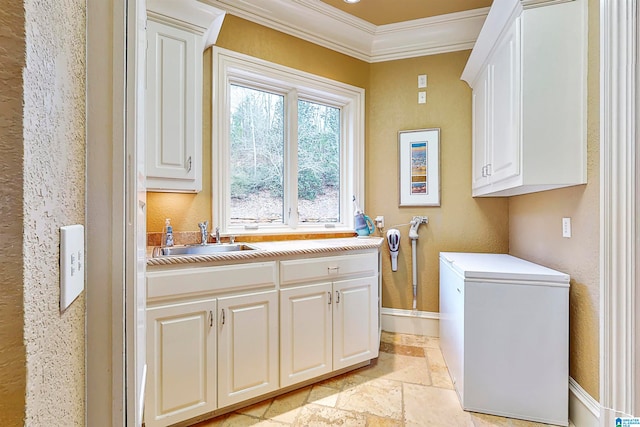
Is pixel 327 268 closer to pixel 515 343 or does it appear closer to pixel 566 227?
pixel 515 343

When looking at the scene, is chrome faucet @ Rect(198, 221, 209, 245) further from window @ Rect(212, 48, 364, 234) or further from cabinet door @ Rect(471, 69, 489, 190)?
cabinet door @ Rect(471, 69, 489, 190)

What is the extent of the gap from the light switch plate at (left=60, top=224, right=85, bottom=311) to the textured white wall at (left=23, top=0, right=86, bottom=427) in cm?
2

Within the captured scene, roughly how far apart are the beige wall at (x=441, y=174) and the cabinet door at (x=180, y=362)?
1890 mm

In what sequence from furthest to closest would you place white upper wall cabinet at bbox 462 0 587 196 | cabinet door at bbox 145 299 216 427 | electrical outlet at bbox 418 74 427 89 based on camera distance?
electrical outlet at bbox 418 74 427 89 < white upper wall cabinet at bbox 462 0 587 196 < cabinet door at bbox 145 299 216 427

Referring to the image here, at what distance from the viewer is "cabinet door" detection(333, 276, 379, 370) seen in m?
2.22

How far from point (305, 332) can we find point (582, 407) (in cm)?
155

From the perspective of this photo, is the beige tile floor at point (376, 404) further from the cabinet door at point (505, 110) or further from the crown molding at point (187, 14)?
the crown molding at point (187, 14)

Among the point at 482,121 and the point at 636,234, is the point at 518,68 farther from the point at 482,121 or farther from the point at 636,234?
the point at 636,234

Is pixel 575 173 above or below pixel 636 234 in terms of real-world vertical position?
above

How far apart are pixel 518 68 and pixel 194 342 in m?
2.35

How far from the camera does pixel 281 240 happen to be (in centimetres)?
268

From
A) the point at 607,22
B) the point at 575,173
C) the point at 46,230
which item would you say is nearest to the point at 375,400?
the point at 575,173

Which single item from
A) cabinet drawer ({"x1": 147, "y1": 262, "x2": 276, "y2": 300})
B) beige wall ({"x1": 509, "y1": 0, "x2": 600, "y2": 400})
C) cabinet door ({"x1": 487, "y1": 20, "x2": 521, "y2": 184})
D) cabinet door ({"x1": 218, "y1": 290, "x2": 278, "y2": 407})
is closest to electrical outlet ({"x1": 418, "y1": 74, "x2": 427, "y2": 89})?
cabinet door ({"x1": 487, "y1": 20, "x2": 521, "y2": 184})

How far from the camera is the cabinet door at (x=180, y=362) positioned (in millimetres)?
1584
